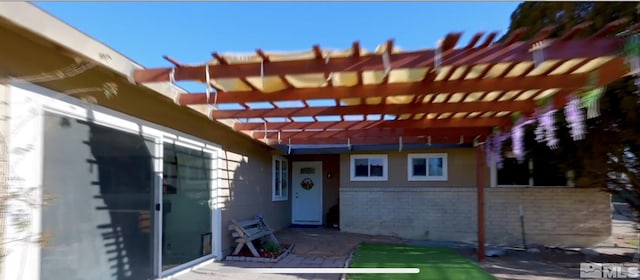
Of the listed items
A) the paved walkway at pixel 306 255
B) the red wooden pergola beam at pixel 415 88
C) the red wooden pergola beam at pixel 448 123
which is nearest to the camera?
the red wooden pergola beam at pixel 415 88

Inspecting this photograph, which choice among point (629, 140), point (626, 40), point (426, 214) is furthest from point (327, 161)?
point (626, 40)

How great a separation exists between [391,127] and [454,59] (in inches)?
138

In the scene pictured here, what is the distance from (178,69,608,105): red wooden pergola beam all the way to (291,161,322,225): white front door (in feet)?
29.1

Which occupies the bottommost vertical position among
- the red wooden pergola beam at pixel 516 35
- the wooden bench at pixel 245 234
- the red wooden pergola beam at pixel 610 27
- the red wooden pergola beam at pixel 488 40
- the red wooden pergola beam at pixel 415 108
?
the wooden bench at pixel 245 234

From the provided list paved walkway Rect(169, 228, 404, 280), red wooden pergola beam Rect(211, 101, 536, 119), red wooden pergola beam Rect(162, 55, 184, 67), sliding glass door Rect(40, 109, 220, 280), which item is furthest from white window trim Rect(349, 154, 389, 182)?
red wooden pergola beam Rect(162, 55, 184, 67)

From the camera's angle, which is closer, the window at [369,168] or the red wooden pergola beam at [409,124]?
the red wooden pergola beam at [409,124]

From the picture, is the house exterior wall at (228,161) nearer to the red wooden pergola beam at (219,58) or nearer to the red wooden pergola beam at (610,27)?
the red wooden pergola beam at (219,58)

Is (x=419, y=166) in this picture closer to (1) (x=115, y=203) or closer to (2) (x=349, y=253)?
(2) (x=349, y=253)

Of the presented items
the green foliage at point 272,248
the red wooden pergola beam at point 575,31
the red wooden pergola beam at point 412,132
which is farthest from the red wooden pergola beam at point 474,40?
the green foliage at point 272,248

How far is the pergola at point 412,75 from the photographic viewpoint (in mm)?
3295

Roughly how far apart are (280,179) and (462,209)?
5.21m

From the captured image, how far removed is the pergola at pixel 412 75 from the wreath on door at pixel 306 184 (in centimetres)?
762

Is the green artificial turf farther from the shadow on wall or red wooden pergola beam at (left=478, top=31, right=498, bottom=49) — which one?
red wooden pergola beam at (left=478, top=31, right=498, bottom=49)

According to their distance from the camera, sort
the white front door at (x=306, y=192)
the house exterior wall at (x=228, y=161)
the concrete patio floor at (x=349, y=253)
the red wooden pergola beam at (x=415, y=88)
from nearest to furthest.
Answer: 1. the red wooden pergola beam at (x=415, y=88)
2. the house exterior wall at (x=228, y=161)
3. the concrete patio floor at (x=349, y=253)
4. the white front door at (x=306, y=192)
